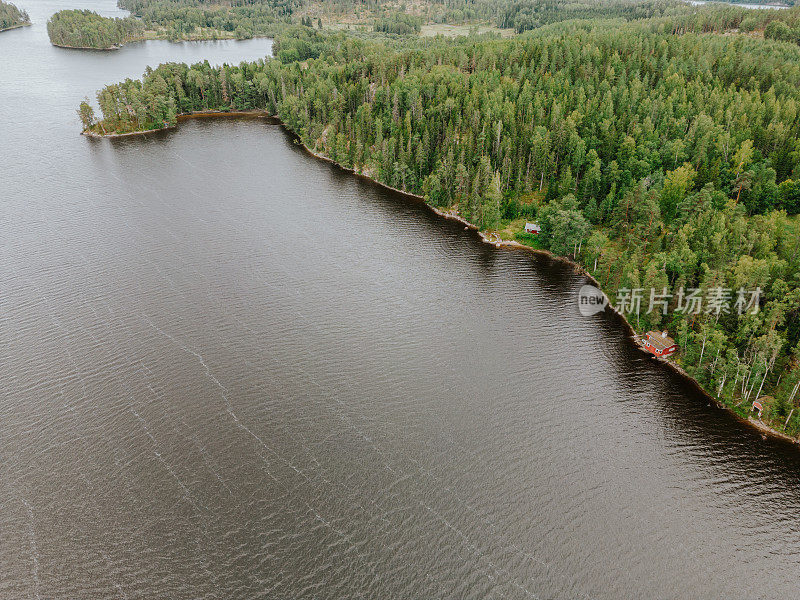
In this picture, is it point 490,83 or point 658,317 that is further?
point 490,83

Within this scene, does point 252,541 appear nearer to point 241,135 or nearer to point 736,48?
point 241,135

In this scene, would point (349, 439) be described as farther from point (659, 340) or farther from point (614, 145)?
point (614, 145)

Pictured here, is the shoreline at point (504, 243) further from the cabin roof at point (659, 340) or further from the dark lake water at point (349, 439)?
the dark lake water at point (349, 439)

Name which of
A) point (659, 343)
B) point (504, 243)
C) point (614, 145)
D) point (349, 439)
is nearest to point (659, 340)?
point (659, 343)

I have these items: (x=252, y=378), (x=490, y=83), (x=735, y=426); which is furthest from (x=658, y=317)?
(x=490, y=83)

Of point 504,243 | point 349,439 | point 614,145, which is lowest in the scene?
point 349,439

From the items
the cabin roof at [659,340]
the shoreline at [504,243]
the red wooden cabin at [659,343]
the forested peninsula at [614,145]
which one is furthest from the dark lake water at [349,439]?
the forested peninsula at [614,145]
